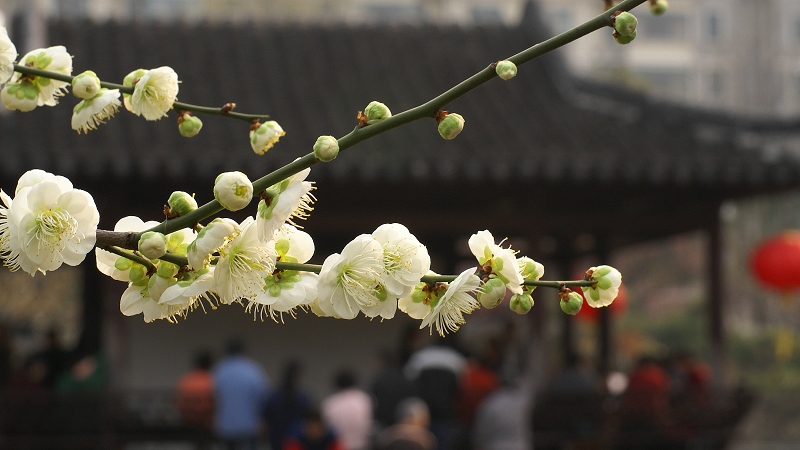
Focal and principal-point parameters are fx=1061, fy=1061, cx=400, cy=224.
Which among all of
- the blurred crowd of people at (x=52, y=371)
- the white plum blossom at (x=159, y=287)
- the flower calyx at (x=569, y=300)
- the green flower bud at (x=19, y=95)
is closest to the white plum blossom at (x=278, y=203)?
the white plum blossom at (x=159, y=287)

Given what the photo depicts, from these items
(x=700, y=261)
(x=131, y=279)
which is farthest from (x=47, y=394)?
(x=700, y=261)

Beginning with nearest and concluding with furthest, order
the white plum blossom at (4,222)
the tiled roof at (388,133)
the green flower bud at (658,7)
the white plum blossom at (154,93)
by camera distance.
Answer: the white plum blossom at (4,222) < the green flower bud at (658,7) < the white plum blossom at (154,93) < the tiled roof at (388,133)

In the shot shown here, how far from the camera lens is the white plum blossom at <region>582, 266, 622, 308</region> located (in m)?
1.26

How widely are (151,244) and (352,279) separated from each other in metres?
0.24

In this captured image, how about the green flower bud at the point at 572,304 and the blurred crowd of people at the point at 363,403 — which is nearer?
the green flower bud at the point at 572,304

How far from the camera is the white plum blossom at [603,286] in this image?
4.15 ft

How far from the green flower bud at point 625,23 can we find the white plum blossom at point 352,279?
37 cm

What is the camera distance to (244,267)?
4.03 feet

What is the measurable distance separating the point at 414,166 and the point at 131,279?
5760 millimetres

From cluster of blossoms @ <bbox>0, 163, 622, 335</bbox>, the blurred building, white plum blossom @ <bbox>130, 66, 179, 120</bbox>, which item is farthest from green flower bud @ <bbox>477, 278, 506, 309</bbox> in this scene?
the blurred building

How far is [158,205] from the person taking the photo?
812 centimetres

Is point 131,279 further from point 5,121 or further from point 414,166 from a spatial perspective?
point 5,121

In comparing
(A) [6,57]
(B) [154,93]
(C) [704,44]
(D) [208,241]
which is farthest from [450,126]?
(C) [704,44]

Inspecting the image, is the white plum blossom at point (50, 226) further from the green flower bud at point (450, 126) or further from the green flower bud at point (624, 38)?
the green flower bud at point (624, 38)
